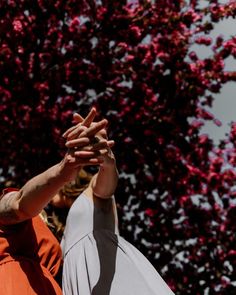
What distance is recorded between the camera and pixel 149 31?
21.0 ft

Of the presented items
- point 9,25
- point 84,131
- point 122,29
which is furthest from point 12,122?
point 84,131

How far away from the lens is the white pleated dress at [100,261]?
2.16 metres

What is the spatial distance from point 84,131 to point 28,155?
449 cm

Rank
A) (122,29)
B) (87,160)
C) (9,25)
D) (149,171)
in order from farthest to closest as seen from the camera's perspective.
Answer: (149,171), (122,29), (9,25), (87,160)

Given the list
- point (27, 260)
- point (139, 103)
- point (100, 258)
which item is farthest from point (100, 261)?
point (139, 103)

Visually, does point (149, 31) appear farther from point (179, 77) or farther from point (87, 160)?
point (87, 160)

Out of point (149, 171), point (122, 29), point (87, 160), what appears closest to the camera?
point (87, 160)

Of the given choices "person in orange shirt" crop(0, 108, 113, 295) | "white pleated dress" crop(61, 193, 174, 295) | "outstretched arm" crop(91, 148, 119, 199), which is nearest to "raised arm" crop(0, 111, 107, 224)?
"person in orange shirt" crop(0, 108, 113, 295)

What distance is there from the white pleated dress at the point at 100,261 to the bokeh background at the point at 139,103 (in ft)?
11.8

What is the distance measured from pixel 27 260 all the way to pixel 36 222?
198 millimetres

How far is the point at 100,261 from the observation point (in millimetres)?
2211

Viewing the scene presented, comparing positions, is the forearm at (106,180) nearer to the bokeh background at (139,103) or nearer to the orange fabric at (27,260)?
the orange fabric at (27,260)

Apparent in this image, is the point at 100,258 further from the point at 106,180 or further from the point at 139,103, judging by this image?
the point at 139,103

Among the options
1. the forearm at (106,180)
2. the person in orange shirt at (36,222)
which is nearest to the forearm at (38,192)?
the person in orange shirt at (36,222)
